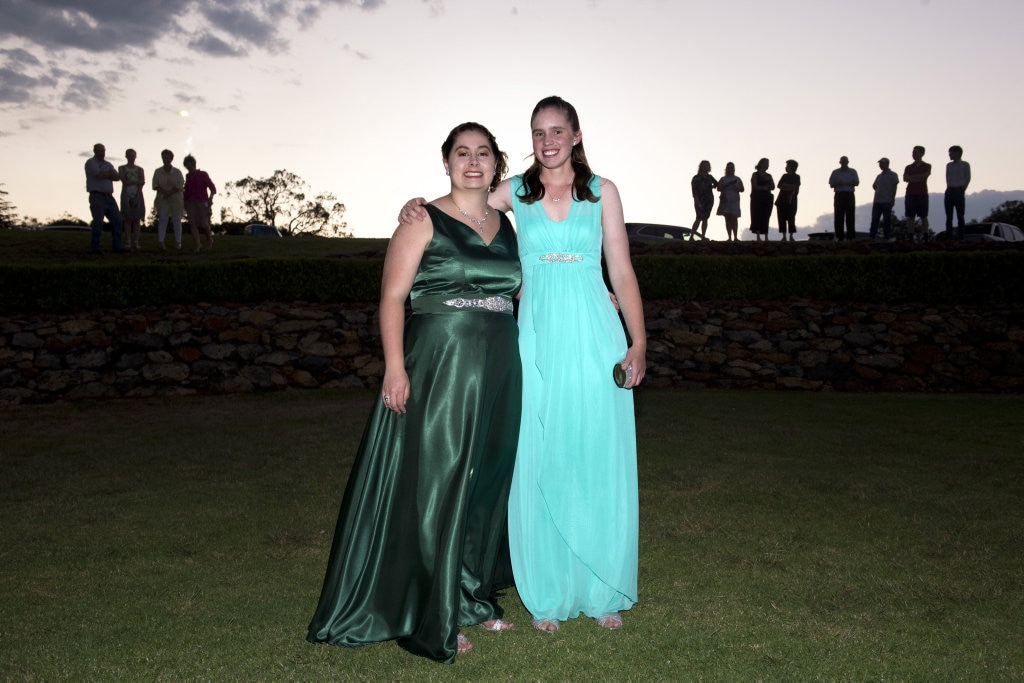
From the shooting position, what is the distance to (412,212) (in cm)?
377

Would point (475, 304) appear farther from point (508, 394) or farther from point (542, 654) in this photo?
point (542, 654)

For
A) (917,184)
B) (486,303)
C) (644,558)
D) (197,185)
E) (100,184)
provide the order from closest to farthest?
(486,303), (644,558), (100,184), (197,185), (917,184)

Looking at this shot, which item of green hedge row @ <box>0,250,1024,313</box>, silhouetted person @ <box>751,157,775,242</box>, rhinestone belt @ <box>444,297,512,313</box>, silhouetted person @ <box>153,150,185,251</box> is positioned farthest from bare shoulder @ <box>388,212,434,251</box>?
silhouetted person @ <box>751,157,775,242</box>

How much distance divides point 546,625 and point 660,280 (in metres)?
11.3

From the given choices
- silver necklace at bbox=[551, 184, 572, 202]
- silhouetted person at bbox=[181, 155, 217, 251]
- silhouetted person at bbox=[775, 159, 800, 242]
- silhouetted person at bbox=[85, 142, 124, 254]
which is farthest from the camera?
silhouetted person at bbox=[775, 159, 800, 242]

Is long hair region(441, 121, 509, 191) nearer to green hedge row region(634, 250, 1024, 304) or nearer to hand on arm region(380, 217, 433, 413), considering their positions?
hand on arm region(380, 217, 433, 413)

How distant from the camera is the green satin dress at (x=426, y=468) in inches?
145

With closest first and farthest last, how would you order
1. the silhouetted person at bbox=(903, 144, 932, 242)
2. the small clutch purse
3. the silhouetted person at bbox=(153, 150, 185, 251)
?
the small clutch purse
the silhouetted person at bbox=(153, 150, 185, 251)
the silhouetted person at bbox=(903, 144, 932, 242)

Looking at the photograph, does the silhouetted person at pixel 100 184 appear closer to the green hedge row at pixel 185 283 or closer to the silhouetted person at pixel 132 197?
the silhouetted person at pixel 132 197

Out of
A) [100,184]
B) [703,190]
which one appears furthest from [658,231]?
[100,184]

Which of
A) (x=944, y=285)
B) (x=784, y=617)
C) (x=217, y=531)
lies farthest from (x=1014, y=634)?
(x=944, y=285)

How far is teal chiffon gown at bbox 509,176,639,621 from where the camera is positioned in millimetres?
3961

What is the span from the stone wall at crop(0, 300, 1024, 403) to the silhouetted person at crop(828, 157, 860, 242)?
5379 mm

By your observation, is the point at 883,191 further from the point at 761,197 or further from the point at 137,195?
the point at 137,195
